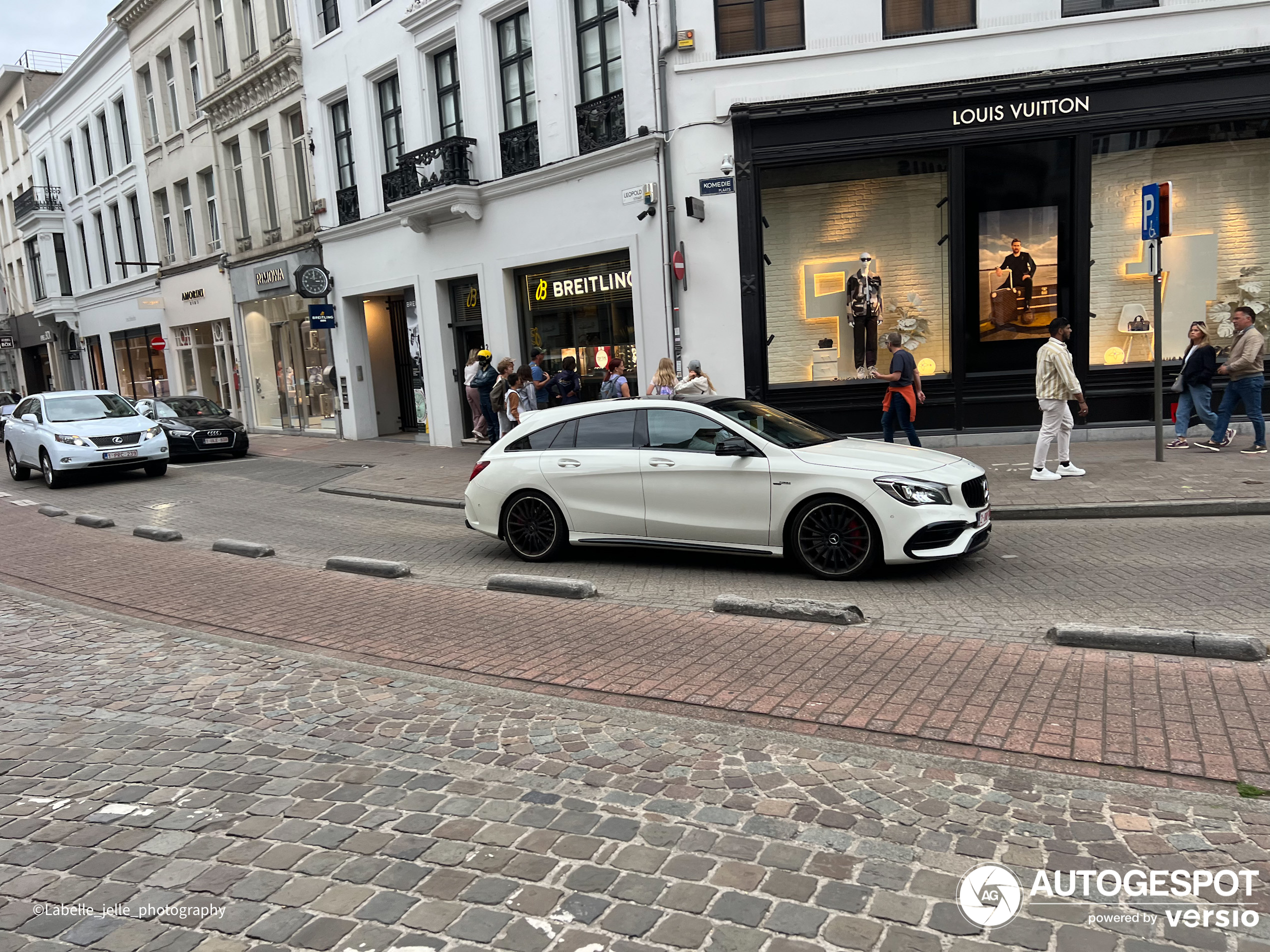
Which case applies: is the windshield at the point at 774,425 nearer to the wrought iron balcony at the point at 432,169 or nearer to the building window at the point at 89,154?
the wrought iron balcony at the point at 432,169

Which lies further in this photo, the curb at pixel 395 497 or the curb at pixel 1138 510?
the curb at pixel 395 497

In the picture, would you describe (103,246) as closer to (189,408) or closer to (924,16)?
(189,408)

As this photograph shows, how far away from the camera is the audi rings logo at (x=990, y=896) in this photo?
2738mm

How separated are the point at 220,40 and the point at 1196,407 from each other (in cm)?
2675

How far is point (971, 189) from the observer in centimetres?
1351

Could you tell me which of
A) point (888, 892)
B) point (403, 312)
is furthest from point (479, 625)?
point (403, 312)

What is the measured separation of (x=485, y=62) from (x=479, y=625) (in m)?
14.1

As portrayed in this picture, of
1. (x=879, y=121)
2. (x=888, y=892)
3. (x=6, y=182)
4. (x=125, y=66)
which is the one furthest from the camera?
(x=6, y=182)

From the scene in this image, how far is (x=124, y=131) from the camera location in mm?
32312

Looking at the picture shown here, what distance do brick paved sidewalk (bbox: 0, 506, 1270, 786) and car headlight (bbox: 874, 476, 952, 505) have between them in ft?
5.14

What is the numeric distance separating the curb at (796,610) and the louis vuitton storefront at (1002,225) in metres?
8.28

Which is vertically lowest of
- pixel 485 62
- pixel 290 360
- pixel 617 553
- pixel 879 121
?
pixel 617 553

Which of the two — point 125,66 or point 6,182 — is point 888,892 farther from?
point 6,182

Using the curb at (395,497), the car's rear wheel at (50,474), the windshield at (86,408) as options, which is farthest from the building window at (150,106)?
the curb at (395,497)
